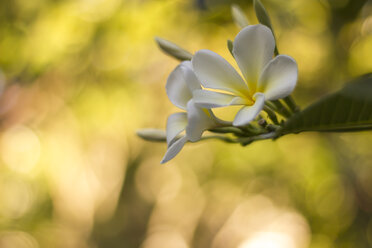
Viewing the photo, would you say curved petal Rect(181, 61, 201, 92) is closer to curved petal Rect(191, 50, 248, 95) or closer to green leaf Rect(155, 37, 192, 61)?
curved petal Rect(191, 50, 248, 95)

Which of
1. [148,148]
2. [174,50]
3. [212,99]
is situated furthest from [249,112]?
[148,148]

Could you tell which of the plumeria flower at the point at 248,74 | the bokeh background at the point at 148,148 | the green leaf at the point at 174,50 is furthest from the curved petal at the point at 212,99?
the bokeh background at the point at 148,148

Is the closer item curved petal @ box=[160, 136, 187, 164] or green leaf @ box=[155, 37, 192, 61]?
curved petal @ box=[160, 136, 187, 164]

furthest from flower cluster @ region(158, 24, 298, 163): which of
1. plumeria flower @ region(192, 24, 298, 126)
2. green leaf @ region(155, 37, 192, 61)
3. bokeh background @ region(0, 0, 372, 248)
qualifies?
bokeh background @ region(0, 0, 372, 248)

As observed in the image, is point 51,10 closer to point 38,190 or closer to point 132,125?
point 132,125

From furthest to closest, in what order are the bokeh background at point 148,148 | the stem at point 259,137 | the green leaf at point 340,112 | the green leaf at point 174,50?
the bokeh background at point 148,148, the green leaf at point 174,50, the stem at point 259,137, the green leaf at point 340,112

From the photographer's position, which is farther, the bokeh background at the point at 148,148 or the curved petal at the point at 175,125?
the bokeh background at the point at 148,148

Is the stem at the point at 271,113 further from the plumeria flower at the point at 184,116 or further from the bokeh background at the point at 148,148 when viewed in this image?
the bokeh background at the point at 148,148
